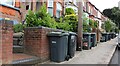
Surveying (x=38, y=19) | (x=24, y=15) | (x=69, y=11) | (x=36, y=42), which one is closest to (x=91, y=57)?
(x=38, y=19)

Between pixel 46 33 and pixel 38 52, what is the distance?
3.14ft

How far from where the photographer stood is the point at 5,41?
760 cm

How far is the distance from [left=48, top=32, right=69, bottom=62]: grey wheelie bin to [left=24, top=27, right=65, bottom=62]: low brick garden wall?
357mm

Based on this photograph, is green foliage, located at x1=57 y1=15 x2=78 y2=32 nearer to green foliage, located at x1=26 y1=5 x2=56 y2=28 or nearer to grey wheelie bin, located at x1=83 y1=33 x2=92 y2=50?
grey wheelie bin, located at x1=83 y1=33 x2=92 y2=50

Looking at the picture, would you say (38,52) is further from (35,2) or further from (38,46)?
(35,2)

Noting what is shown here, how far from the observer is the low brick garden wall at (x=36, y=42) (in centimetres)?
1044

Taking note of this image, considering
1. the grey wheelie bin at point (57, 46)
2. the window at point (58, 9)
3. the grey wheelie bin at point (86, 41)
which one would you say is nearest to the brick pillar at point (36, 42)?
the grey wheelie bin at point (57, 46)

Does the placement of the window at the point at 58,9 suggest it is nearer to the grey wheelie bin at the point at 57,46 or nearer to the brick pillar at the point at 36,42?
the grey wheelie bin at the point at 57,46

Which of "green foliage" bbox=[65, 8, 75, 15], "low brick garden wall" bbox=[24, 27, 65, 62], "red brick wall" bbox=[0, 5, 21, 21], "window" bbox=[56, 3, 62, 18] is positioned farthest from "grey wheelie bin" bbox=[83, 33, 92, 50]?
"window" bbox=[56, 3, 62, 18]

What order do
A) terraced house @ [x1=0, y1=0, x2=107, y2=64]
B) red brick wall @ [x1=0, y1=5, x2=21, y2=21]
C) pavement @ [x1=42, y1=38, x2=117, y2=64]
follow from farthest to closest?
red brick wall @ [x1=0, y1=5, x2=21, y2=21] < pavement @ [x1=42, y1=38, x2=117, y2=64] < terraced house @ [x1=0, y1=0, x2=107, y2=64]

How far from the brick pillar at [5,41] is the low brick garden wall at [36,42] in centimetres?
259

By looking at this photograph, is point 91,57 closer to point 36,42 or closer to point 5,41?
point 36,42

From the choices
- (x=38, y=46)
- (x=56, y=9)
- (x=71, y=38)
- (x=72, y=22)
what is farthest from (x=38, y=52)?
(x=56, y=9)

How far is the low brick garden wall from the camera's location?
10438 mm
